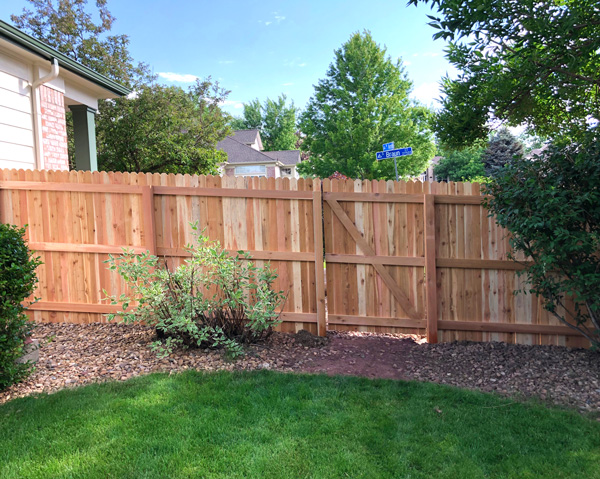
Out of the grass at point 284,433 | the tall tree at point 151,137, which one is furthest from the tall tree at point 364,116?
the grass at point 284,433

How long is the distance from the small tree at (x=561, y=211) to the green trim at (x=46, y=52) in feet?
20.2

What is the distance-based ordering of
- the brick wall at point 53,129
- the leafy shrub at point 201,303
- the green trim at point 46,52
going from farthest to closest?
1. the brick wall at point 53,129
2. the green trim at point 46,52
3. the leafy shrub at point 201,303

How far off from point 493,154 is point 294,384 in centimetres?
2626

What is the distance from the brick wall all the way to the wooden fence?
1640 millimetres

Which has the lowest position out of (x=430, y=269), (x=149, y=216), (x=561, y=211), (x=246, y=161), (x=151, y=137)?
(x=430, y=269)

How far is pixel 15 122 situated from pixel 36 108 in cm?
51

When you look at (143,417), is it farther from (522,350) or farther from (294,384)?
(522,350)

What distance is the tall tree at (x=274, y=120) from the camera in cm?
5572

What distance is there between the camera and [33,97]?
6.78 m

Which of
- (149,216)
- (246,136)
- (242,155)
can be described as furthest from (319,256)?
(246,136)

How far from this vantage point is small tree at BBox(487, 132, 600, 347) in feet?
12.2

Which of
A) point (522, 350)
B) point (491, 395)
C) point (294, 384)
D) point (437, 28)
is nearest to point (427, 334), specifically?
point (522, 350)

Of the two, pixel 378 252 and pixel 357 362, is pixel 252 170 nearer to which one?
pixel 378 252

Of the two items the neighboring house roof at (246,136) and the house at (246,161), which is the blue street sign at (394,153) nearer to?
the house at (246,161)
